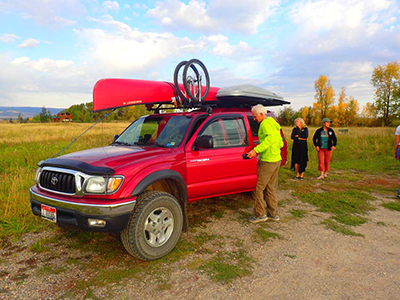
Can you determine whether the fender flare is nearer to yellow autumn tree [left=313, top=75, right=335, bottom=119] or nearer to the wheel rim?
the wheel rim

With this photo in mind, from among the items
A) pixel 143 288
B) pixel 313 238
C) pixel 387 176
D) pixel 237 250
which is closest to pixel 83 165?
pixel 143 288

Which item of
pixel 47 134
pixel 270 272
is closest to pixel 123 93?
pixel 270 272

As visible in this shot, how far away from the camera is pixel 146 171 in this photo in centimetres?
344

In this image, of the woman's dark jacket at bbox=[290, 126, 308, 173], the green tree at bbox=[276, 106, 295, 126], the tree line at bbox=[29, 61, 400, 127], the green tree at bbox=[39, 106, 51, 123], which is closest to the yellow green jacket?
the woman's dark jacket at bbox=[290, 126, 308, 173]

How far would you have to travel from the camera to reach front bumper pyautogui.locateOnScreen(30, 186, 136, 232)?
119 inches

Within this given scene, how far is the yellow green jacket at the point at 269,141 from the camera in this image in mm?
4398

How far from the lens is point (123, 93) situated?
498cm

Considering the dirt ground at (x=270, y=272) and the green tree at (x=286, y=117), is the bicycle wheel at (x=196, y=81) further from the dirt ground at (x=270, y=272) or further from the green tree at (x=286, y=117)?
the green tree at (x=286, y=117)

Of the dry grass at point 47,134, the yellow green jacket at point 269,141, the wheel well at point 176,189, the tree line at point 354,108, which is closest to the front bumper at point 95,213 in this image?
the wheel well at point 176,189

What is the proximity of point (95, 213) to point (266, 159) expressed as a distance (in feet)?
9.06

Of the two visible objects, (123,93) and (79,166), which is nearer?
(79,166)

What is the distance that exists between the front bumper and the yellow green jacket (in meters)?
2.21

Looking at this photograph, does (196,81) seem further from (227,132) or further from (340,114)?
(340,114)

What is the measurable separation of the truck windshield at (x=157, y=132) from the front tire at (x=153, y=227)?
102 cm
